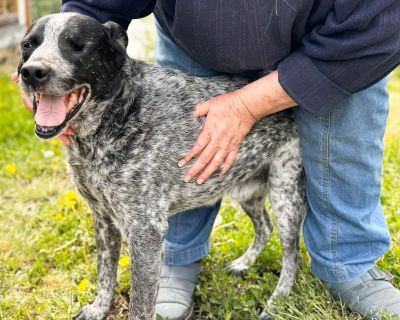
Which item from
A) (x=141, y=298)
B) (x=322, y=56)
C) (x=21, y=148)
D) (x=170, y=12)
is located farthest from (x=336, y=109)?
(x=21, y=148)

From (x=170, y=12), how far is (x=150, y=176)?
81cm

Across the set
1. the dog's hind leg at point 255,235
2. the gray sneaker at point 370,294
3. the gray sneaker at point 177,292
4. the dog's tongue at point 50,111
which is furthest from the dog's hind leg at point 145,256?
the gray sneaker at point 370,294

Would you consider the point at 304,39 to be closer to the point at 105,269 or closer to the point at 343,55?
the point at 343,55

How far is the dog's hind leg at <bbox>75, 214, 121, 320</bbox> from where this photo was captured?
3.18 metres

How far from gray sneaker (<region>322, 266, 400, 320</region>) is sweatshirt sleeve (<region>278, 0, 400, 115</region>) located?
1.01 metres

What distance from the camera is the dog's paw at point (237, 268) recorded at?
3584 mm

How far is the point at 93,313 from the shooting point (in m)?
3.23

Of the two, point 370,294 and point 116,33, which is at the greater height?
point 116,33

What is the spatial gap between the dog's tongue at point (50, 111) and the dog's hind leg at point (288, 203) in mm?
1170

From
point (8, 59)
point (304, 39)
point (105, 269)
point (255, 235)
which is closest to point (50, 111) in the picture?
point (105, 269)

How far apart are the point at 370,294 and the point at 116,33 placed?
6.07ft

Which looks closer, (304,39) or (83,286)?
(304,39)

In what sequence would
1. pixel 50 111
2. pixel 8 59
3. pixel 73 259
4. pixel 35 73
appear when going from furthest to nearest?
pixel 8 59 < pixel 73 259 < pixel 50 111 < pixel 35 73

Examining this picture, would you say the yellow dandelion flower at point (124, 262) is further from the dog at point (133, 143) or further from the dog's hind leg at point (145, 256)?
the dog's hind leg at point (145, 256)
